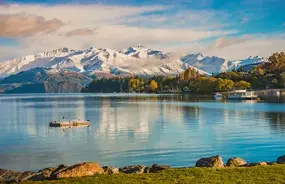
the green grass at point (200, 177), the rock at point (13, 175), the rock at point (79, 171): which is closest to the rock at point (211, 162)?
the green grass at point (200, 177)

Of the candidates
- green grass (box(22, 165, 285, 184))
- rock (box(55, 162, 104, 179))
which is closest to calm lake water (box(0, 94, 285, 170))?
rock (box(55, 162, 104, 179))

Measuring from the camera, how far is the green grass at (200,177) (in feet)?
73.4

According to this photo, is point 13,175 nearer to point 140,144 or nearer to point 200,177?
point 200,177

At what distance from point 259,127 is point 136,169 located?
1904 inches

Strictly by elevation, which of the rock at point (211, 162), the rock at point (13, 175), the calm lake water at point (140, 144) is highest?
the rock at point (211, 162)

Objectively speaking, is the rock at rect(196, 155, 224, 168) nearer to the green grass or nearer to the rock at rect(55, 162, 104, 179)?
the green grass

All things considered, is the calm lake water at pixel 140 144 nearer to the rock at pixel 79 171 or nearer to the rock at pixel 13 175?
the rock at pixel 13 175

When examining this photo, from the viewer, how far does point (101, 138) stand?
6344 cm

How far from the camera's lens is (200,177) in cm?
2316

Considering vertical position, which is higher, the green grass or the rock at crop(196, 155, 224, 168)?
the green grass

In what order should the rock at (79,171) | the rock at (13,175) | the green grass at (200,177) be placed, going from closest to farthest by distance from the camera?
the green grass at (200,177), the rock at (79,171), the rock at (13,175)

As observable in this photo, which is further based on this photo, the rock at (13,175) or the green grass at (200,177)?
the rock at (13,175)

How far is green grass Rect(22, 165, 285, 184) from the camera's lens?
73.4 ft

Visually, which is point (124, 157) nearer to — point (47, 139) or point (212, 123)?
point (47, 139)
